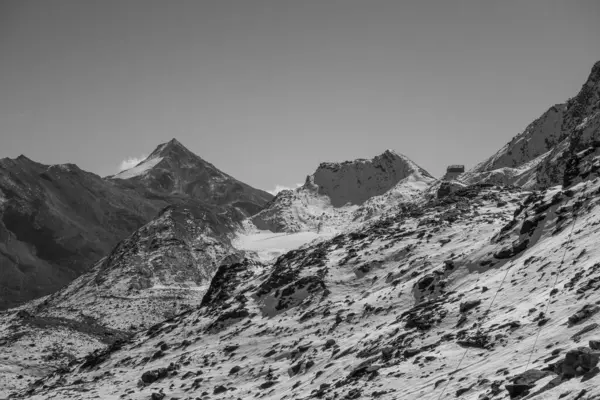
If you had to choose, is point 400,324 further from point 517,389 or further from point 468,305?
point 517,389

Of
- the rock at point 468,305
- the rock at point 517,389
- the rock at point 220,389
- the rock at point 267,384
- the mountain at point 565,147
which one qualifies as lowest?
the rock at point 267,384

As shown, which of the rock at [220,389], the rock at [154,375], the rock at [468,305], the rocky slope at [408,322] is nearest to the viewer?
the rocky slope at [408,322]

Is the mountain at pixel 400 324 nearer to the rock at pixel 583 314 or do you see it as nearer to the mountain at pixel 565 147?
the rock at pixel 583 314

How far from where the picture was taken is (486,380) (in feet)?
Answer: 77.8

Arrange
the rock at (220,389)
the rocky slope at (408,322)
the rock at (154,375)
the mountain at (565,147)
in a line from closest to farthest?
the rocky slope at (408,322) → the rock at (220,389) → the rock at (154,375) → the mountain at (565,147)

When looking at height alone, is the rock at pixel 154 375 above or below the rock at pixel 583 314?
above

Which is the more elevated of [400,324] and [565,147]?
[565,147]

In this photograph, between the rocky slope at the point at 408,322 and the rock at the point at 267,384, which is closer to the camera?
the rocky slope at the point at 408,322

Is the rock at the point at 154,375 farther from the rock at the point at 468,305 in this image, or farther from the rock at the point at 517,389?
the rock at the point at 517,389

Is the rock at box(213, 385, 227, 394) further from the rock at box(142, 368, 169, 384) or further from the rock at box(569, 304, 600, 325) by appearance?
the rock at box(569, 304, 600, 325)

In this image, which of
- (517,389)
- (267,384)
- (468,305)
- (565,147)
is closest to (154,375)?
(267,384)

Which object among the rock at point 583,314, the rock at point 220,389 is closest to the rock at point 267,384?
the rock at point 220,389

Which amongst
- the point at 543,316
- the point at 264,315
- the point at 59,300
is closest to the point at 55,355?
the point at 264,315

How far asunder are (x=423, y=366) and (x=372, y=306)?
19304 millimetres
